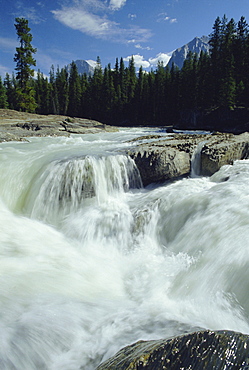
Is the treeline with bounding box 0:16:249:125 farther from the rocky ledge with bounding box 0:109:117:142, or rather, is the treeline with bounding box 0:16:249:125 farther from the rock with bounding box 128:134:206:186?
the rock with bounding box 128:134:206:186

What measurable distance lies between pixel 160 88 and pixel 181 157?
50.7 metres

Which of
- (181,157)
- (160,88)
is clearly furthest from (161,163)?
(160,88)

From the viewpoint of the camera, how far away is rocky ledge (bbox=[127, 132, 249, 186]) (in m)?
7.00

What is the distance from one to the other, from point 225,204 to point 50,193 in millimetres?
4362

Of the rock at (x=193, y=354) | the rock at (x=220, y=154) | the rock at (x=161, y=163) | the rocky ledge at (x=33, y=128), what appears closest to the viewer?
the rock at (x=193, y=354)

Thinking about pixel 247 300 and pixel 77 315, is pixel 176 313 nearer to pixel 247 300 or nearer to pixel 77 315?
pixel 247 300

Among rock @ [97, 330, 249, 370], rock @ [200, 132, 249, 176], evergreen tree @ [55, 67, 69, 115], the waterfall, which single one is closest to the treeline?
evergreen tree @ [55, 67, 69, 115]

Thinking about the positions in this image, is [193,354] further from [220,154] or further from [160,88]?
[160,88]

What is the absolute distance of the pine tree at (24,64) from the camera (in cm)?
3114

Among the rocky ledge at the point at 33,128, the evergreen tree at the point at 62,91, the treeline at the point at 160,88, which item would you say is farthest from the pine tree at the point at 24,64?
the evergreen tree at the point at 62,91

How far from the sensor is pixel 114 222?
216 inches

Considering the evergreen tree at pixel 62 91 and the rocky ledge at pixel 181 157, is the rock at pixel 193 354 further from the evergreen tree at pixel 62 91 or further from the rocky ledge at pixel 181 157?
the evergreen tree at pixel 62 91

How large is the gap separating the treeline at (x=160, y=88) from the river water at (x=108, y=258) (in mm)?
29990

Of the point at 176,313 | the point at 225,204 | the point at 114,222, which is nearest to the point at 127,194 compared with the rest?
the point at 114,222
